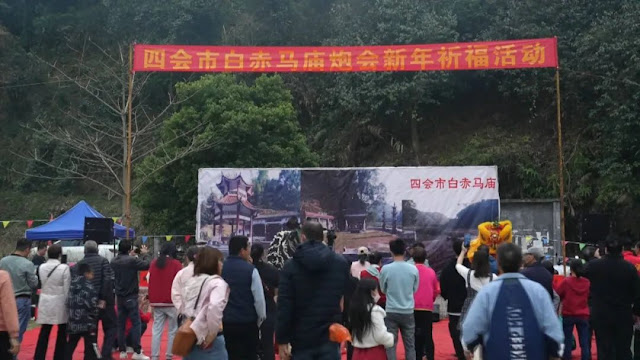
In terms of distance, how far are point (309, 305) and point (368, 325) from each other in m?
1.00

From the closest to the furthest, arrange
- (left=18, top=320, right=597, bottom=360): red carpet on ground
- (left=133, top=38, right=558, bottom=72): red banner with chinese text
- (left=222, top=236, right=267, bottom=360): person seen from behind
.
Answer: (left=222, top=236, right=267, bottom=360): person seen from behind < (left=18, top=320, right=597, bottom=360): red carpet on ground < (left=133, top=38, right=558, bottom=72): red banner with chinese text

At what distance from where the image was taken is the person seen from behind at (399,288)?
25.9 feet

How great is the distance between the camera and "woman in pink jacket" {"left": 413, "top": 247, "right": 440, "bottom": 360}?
28.2 feet

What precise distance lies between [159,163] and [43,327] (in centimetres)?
1560

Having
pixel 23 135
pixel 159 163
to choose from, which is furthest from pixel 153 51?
pixel 23 135

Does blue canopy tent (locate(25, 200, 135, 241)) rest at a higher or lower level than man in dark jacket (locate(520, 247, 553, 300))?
higher

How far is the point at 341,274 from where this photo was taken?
18.0 ft

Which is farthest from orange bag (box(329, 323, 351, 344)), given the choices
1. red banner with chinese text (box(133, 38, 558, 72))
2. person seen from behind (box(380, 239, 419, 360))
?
red banner with chinese text (box(133, 38, 558, 72))

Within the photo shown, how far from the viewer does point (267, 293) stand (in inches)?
309

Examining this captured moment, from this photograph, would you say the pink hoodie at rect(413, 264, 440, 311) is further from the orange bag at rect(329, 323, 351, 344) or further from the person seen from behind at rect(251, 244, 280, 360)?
the orange bag at rect(329, 323, 351, 344)

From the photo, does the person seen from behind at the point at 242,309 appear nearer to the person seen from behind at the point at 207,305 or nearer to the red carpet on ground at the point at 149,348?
the person seen from behind at the point at 207,305

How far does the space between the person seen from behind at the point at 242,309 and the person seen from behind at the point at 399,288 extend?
2171 millimetres

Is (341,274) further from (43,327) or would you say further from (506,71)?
(506,71)

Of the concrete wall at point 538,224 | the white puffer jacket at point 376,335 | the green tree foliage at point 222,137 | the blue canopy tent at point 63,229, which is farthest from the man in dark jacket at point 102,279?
the green tree foliage at point 222,137
